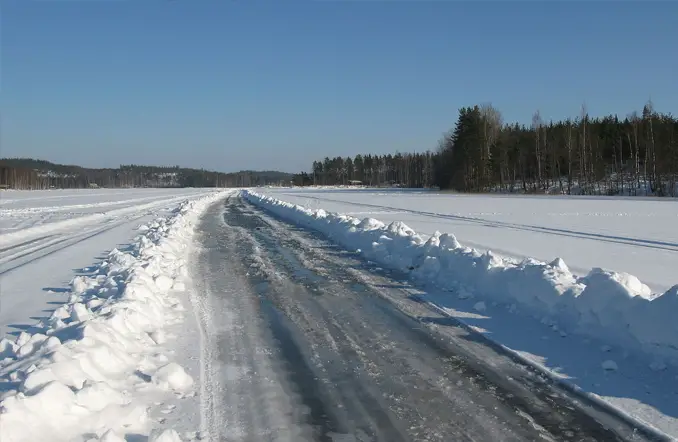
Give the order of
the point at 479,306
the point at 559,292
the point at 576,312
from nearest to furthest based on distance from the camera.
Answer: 1. the point at 576,312
2. the point at 559,292
3. the point at 479,306

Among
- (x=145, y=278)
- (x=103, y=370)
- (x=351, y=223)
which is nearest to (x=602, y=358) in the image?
(x=103, y=370)

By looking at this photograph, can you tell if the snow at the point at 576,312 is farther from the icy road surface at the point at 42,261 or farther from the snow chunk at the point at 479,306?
the icy road surface at the point at 42,261

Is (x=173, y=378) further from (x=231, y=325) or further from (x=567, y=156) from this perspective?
(x=567, y=156)

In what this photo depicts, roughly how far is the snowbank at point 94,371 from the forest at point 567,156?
2414 inches

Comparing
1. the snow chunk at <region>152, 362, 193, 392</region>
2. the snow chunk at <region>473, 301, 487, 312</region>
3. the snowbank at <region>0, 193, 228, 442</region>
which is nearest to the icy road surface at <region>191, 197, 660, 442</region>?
the snow chunk at <region>152, 362, 193, 392</region>

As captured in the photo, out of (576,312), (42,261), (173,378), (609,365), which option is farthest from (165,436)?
(42,261)

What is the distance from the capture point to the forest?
60.3 metres

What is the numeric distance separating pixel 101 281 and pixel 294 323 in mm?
4110

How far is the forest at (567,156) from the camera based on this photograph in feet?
198

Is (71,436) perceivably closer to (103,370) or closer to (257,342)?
(103,370)

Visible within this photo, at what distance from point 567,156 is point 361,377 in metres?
75.8

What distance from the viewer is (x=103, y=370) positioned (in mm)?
4844

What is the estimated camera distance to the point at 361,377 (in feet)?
16.6

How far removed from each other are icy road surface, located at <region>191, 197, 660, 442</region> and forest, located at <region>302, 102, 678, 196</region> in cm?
5922
